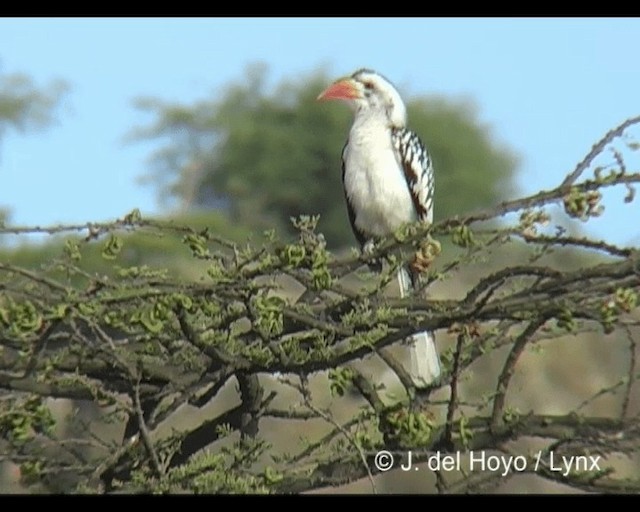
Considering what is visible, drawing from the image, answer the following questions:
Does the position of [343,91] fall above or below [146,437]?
above

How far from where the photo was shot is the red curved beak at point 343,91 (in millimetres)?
3455

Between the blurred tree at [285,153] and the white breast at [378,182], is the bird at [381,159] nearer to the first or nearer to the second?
the white breast at [378,182]

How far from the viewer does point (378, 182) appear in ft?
11.3

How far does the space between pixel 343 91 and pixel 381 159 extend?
0.65 ft

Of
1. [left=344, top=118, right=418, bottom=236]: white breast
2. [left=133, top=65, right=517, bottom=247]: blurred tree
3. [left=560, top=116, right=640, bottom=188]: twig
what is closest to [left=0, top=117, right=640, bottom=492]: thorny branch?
[left=560, top=116, right=640, bottom=188]: twig

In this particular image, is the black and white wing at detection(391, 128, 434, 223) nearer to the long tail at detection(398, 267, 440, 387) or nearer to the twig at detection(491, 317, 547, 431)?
the long tail at detection(398, 267, 440, 387)

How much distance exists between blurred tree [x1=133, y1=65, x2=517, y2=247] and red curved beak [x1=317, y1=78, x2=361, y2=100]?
1697mm

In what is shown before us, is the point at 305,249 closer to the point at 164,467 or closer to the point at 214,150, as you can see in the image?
the point at 164,467

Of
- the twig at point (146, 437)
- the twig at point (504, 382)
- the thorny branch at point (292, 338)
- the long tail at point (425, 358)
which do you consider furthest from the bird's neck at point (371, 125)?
the twig at point (146, 437)

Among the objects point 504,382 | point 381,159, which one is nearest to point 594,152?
point 504,382

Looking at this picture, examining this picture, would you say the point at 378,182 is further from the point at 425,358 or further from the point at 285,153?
the point at 285,153

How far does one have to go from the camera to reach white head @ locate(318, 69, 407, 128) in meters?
3.46

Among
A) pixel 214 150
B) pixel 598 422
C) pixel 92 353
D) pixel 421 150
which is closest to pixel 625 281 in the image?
pixel 598 422

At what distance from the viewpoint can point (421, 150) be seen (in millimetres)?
3490
